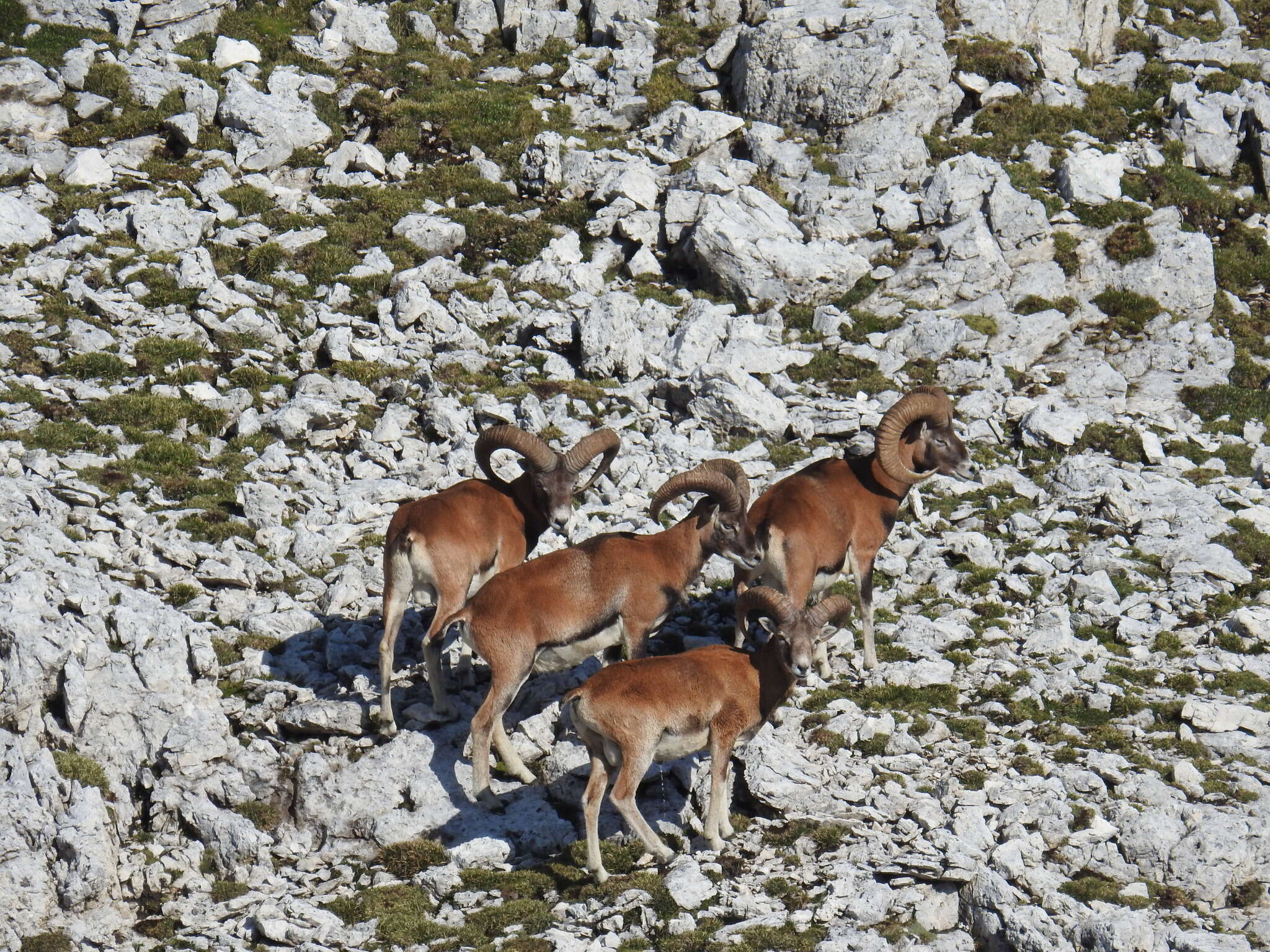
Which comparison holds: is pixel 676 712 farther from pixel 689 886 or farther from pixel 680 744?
pixel 689 886

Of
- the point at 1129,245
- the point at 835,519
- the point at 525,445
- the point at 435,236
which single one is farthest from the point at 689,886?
the point at 1129,245

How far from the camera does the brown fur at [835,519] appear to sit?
17109mm

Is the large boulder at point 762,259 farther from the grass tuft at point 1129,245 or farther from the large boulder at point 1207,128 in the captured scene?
the large boulder at point 1207,128

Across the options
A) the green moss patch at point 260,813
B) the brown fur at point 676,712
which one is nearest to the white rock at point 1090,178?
the brown fur at point 676,712

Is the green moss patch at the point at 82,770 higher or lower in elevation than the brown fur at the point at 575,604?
lower

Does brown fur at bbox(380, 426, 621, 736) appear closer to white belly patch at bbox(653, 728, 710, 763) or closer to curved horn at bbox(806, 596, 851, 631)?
white belly patch at bbox(653, 728, 710, 763)

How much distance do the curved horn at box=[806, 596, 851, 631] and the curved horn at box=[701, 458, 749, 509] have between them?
184 cm

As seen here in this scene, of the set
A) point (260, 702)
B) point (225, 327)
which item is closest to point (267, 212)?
point (225, 327)

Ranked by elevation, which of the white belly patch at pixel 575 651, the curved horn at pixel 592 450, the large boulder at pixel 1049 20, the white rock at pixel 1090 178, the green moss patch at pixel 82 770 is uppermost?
the large boulder at pixel 1049 20

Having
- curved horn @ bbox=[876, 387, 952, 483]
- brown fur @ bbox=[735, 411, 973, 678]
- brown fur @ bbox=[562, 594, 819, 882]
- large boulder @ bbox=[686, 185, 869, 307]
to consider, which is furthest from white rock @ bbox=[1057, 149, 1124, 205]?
brown fur @ bbox=[562, 594, 819, 882]

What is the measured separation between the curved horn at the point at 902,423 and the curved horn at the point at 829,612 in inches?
137

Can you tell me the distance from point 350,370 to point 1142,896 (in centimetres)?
1708

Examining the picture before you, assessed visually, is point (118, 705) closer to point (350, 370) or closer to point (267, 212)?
point (350, 370)

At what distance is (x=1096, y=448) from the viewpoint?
24.0 metres
